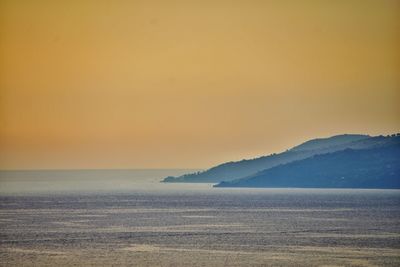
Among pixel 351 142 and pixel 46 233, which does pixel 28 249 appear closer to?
pixel 46 233

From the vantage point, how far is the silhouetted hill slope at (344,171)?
6407 inches

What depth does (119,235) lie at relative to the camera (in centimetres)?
4900

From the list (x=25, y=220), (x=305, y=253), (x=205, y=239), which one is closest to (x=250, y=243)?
(x=205, y=239)

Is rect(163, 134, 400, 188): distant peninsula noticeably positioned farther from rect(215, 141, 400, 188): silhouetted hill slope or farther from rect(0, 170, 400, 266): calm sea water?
rect(0, 170, 400, 266): calm sea water

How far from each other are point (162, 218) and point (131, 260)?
31181 mm

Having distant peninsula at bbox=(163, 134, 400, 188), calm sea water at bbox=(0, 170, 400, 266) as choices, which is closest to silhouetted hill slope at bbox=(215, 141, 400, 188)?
distant peninsula at bbox=(163, 134, 400, 188)

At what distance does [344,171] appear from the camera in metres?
170

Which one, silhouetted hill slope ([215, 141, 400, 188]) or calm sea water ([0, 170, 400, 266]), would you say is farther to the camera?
silhouetted hill slope ([215, 141, 400, 188])

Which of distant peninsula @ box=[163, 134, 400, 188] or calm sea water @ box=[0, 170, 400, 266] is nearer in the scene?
calm sea water @ box=[0, 170, 400, 266]

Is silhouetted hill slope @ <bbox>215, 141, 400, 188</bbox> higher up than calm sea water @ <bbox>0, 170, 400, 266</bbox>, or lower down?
higher up

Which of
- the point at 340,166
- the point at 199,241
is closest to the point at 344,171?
the point at 340,166

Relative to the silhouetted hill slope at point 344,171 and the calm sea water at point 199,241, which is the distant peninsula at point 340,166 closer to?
the silhouetted hill slope at point 344,171

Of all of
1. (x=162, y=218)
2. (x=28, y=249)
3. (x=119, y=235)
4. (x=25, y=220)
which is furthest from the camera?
(x=162, y=218)

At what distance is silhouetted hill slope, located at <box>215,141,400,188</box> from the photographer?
163 m
